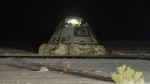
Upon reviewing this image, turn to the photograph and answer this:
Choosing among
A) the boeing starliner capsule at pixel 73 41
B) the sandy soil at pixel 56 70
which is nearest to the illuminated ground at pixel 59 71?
the sandy soil at pixel 56 70

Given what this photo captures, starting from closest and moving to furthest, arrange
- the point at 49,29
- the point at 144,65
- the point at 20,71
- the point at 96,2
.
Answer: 1. the point at 20,71
2. the point at 144,65
3. the point at 49,29
4. the point at 96,2

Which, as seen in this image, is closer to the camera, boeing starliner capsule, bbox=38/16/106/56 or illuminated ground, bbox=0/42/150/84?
illuminated ground, bbox=0/42/150/84

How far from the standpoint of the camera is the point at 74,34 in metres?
25.8

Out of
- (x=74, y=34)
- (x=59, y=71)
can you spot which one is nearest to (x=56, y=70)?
(x=59, y=71)

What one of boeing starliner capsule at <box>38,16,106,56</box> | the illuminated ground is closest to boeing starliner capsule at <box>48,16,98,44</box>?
boeing starliner capsule at <box>38,16,106,56</box>

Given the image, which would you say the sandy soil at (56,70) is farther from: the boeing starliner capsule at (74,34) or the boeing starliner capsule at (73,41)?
the boeing starliner capsule at (74,34)

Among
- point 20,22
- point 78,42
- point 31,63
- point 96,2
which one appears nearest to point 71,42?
point 78,42

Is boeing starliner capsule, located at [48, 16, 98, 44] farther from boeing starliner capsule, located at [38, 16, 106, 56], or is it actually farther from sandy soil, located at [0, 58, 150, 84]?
sandy soil, located at [0, 58, 150, 84]

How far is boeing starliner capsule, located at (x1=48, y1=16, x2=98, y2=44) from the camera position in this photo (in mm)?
25562

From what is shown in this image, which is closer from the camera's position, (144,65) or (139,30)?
(144,65)

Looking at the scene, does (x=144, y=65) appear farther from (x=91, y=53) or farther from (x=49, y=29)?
(x=49, y=29)

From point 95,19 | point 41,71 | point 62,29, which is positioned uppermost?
point 95,19

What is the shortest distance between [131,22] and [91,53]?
36.9 m

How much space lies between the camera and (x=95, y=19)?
62.1 metres
